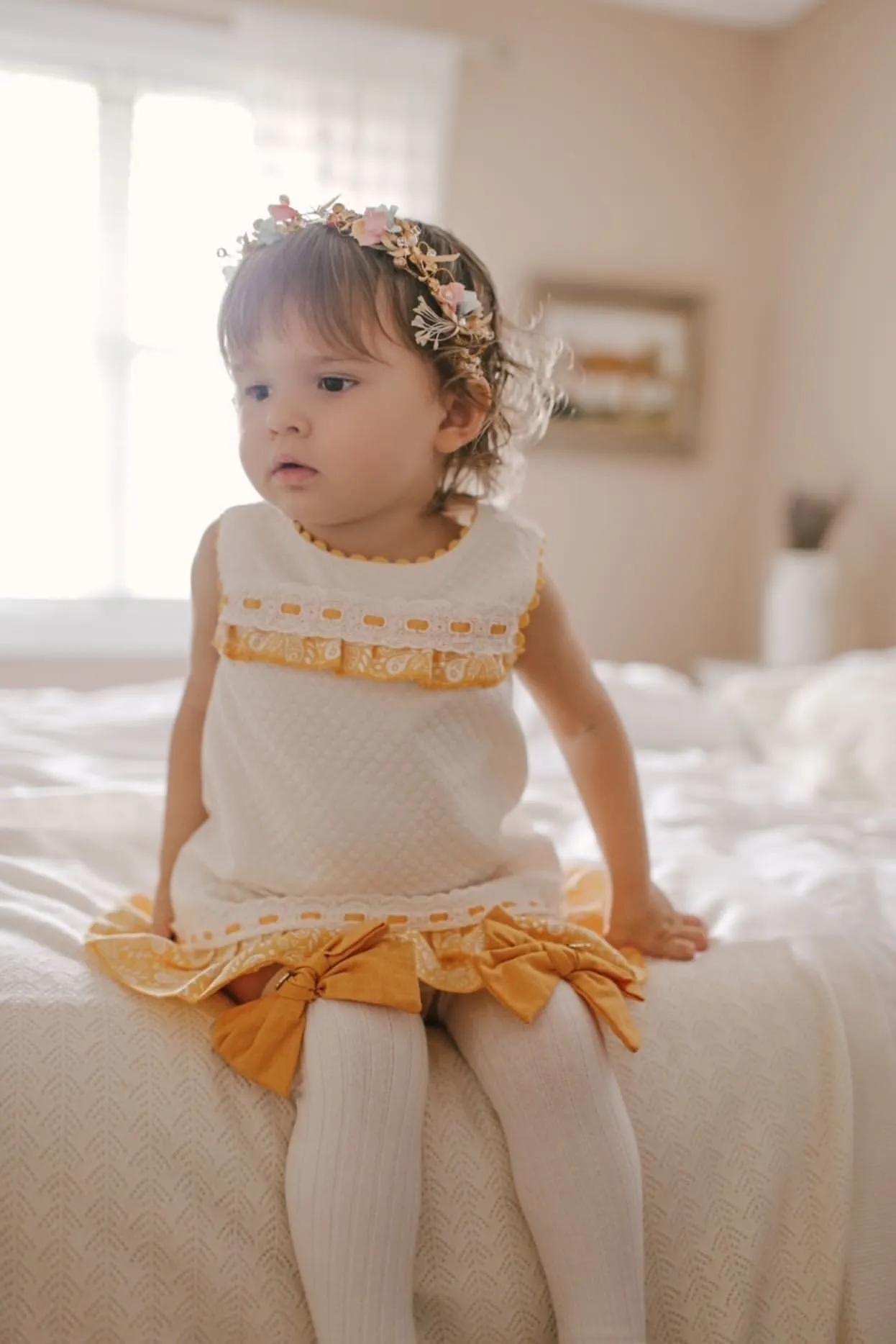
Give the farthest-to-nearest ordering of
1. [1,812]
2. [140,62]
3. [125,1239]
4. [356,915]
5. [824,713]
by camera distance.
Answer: [140,62] → [824,713] → [1,812] → [356,915] → [125,1239]

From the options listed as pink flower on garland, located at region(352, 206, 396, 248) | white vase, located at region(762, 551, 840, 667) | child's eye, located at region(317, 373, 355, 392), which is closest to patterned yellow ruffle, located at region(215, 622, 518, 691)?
child's eye, located at region(317, 373, 355, 392)

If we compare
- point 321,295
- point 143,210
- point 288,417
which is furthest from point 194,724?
point 143,210

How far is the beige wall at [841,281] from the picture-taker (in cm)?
331

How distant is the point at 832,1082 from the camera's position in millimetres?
994

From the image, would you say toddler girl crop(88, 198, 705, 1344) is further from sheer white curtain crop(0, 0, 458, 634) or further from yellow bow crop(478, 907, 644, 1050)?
sheer white curtain crop(0, 0, 458, 634)

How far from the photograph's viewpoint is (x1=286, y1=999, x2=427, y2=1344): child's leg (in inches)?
31.4

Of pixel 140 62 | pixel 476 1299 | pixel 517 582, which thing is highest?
pixel 140 62

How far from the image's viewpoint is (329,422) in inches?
39.3

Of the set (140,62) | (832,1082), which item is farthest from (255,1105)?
(140,62)

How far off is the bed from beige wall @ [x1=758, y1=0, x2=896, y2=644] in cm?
245

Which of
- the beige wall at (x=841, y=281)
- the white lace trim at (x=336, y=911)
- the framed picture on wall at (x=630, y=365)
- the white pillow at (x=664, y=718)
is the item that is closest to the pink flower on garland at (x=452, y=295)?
the white lace trim at (x=336, y=911)

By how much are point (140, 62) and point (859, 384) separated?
2322 mm

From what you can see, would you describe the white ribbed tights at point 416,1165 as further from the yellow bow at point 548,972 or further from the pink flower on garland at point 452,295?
the pink flower on garland at point 452,295

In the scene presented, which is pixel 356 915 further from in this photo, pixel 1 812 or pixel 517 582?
pixel 1 812
